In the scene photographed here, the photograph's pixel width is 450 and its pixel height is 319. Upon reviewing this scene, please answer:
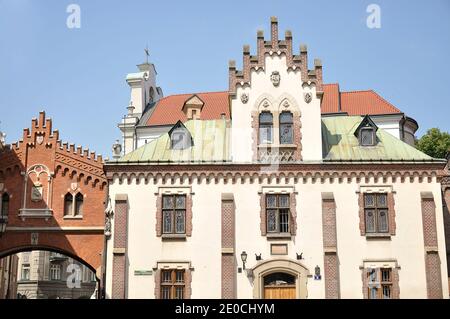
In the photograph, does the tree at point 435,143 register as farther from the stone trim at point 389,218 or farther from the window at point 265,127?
the window at point 265,127

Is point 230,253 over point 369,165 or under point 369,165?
under

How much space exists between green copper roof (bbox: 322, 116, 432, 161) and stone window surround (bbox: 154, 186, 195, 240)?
770 cm

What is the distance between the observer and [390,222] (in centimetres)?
3319

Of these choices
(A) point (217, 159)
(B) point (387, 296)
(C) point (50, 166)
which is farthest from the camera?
(C) point (50, 166)

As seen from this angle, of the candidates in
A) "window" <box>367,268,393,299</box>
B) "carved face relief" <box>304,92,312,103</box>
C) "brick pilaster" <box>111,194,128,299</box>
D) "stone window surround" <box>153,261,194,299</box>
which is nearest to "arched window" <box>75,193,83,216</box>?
"brick pilaster" <box>111,194,128,299</box>

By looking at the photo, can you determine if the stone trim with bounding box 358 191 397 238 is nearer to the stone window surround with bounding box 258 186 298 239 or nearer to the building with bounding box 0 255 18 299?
the stone window surround with bounding box 258 186 298 239

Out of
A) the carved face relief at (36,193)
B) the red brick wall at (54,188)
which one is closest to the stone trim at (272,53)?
the red brick wall at (54,188)

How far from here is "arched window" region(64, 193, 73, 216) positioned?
3675 centimetres

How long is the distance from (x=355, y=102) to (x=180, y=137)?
1062 inches

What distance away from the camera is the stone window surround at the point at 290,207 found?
33.0 m

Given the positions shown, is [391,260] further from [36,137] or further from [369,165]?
[36,137]
